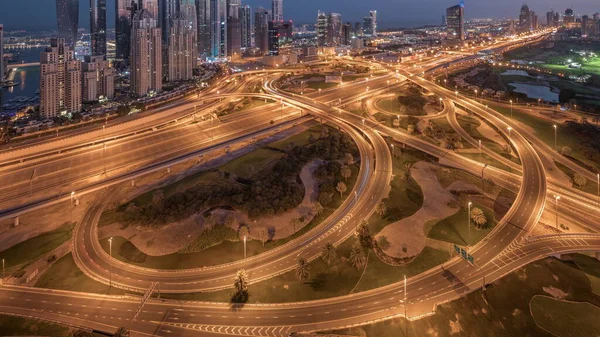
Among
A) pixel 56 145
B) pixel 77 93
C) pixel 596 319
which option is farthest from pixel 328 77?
pixel 596 319

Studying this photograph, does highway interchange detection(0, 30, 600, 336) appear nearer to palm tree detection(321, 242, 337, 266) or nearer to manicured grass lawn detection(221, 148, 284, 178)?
palm tree detection(321, 242, 337, 266)

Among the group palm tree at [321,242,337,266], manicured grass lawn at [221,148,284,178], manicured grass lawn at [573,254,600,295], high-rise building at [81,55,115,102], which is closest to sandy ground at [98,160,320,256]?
palm tree at [321,242,337,266]

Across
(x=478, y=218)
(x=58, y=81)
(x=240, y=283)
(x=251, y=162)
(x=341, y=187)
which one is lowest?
(x=240, y=283)

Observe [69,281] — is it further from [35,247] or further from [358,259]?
[358,259]

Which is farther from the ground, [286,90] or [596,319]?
[286,90]

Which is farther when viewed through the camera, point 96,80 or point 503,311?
point 96,80

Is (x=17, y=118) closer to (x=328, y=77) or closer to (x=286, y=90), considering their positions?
(x=286, y=90)

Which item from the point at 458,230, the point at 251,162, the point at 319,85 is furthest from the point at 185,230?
the point at 319,85
